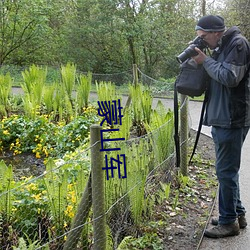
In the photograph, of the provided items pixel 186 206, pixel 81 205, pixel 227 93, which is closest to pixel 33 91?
pixel 186 206

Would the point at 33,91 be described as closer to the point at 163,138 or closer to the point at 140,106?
the point at 140,106

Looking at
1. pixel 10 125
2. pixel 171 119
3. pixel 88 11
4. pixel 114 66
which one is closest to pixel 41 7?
pixel 88 11

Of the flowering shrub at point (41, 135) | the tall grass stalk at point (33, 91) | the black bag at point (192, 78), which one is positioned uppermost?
the black bag at point (192, 78)

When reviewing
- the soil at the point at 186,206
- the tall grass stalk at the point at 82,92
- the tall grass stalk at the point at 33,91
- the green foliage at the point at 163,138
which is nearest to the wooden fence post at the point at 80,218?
the soil at the point at 186,206

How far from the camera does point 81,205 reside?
245 cm

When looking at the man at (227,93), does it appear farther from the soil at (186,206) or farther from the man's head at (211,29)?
the soil at (186,206)

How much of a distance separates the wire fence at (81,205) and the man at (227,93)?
0.73 metres

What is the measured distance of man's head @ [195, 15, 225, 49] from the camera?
2.95m

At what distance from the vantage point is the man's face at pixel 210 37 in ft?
9.83

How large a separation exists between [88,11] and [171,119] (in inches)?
499

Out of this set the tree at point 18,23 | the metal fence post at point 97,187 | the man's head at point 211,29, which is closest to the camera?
the metal fence post at point 97,187

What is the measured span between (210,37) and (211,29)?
75 mm

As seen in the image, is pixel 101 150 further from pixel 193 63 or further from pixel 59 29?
pixel 59 29

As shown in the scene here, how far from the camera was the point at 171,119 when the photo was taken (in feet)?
14.5
